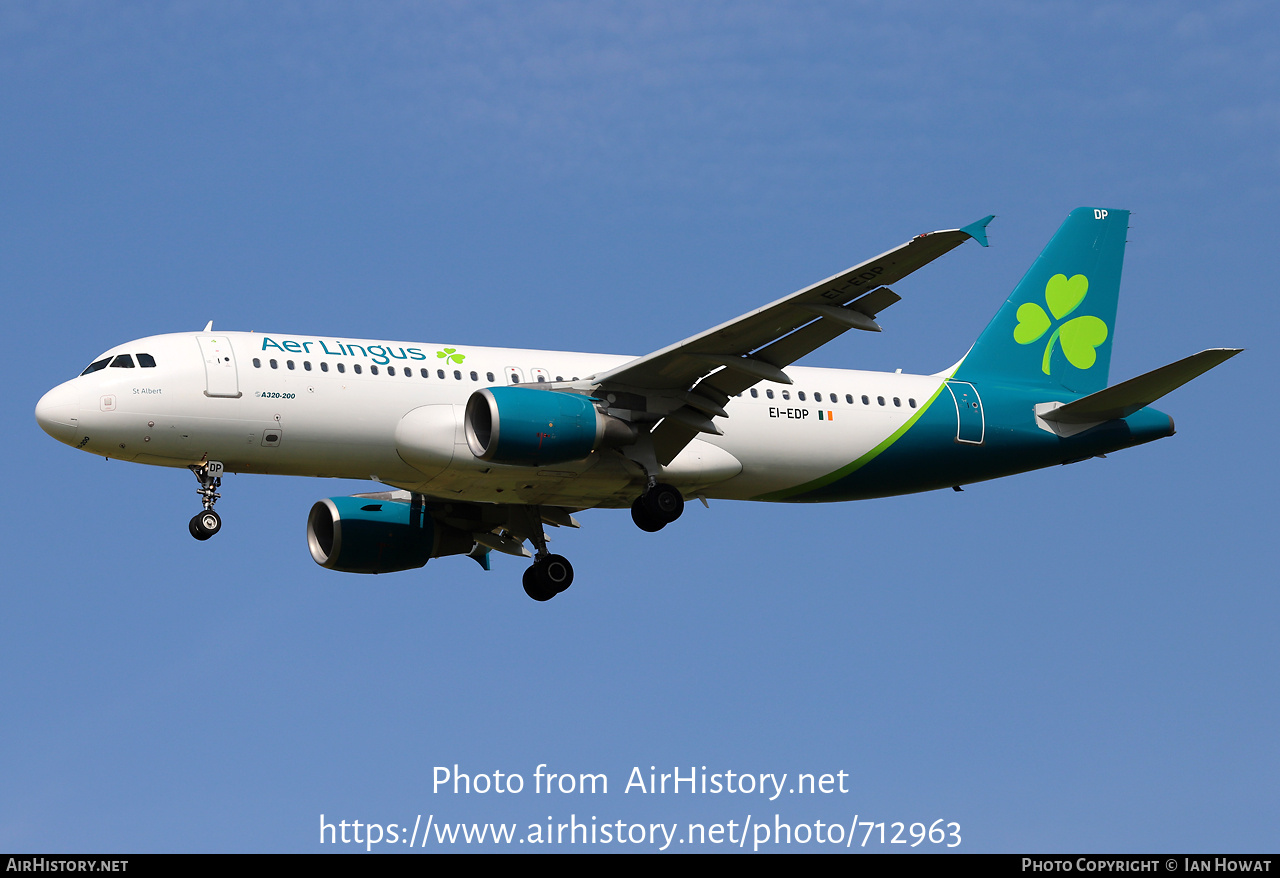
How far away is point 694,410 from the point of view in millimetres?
34219

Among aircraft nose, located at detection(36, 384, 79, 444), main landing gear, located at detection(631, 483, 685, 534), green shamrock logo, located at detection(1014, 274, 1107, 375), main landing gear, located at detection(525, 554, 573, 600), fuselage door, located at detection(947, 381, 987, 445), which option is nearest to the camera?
aircraft nose, located at detection(36, 384, 79, 444)

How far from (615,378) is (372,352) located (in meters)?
4.70

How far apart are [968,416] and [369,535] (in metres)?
13.2

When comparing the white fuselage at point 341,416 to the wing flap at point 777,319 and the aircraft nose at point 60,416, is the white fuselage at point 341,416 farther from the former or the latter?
the wing flap at point 777,319

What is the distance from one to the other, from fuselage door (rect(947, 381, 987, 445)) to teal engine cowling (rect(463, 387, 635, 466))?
28.3 ft

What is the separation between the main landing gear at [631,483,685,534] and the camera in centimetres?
3428

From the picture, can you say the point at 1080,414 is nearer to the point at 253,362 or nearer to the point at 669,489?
the point at 669,489

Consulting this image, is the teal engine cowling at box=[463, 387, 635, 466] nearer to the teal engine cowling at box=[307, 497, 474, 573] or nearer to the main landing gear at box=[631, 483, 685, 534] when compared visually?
the main landing gear at box=[631, 483, 685, 534]

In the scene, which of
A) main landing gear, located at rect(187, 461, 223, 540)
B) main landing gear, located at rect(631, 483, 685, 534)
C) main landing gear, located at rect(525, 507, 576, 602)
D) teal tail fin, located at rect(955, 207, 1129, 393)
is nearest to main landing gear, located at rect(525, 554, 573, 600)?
main landing gear, located at rect(525, 507, 576, 602)

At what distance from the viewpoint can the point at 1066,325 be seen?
133 feet

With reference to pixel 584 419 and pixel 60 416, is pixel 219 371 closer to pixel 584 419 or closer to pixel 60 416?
pixel 60 416

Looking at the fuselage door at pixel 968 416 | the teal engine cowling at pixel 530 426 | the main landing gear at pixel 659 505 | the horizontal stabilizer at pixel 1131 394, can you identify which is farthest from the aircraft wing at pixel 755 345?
the horizontal stabilizer at pixel 1131 394

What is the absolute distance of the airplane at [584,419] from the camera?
32094 mm

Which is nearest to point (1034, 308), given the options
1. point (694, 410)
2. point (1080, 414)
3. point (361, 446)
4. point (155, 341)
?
point (1080, 414)
